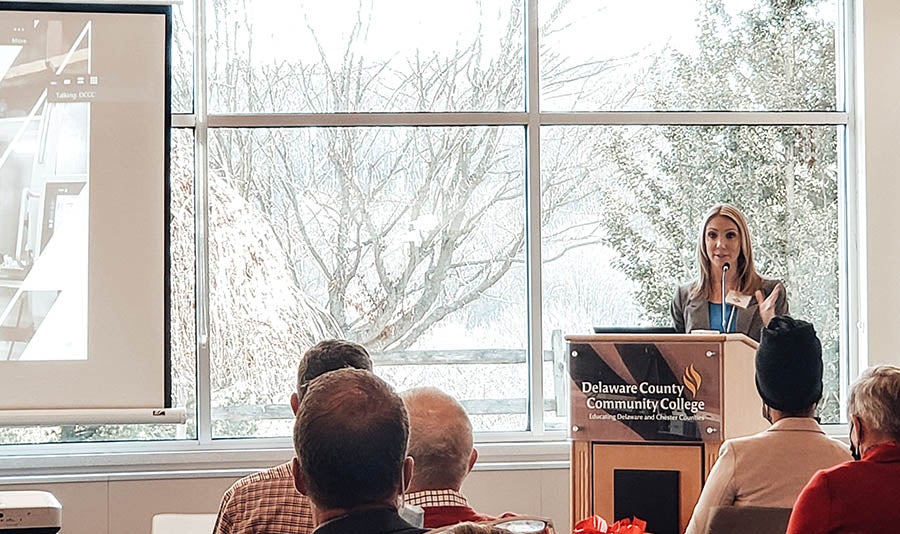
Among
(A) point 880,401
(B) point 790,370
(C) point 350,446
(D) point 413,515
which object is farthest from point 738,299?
(C) point 350,446

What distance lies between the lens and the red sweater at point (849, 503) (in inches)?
87.7

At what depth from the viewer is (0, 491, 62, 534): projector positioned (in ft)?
11.4

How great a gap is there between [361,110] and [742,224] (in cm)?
186

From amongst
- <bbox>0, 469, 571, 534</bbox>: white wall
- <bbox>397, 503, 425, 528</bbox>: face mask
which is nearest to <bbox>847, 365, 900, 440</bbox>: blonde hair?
<bbox>397, 503, 425, 528</bbox>: face mask

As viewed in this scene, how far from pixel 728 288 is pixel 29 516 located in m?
2.89

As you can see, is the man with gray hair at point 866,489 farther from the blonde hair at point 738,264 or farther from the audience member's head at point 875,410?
the blonde hair at point 738,264

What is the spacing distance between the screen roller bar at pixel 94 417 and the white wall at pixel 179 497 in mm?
289

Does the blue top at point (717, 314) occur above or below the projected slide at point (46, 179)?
below

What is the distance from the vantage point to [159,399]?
475 cm

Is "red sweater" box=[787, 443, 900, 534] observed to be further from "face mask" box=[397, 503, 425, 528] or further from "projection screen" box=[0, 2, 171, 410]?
"projection screen" box=[0, 2, 171, 410]

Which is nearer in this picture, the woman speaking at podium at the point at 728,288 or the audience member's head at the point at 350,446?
the audience member's head at the point at 350,446

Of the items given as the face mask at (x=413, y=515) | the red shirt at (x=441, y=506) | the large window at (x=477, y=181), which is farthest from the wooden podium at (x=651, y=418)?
the large window at (x=477, y=181)

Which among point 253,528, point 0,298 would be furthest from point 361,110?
point 253,528

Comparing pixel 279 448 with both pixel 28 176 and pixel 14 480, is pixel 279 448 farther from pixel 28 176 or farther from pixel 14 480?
pixel 28 176
